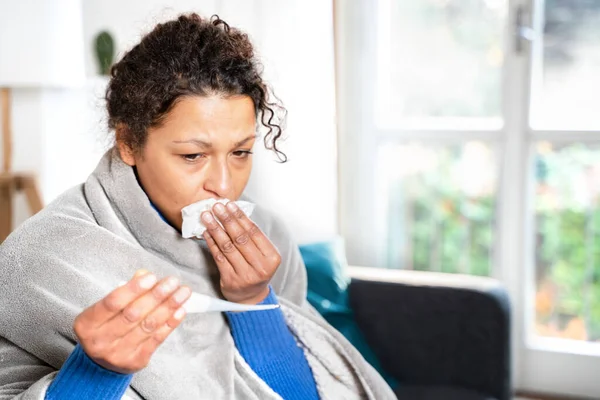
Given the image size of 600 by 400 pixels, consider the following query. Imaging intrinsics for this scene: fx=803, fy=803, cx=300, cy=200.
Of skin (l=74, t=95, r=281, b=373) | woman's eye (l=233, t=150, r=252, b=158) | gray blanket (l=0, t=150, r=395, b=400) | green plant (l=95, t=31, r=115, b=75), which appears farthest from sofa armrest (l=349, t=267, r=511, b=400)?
green plant (l=95, t=31, r=115, b=75)

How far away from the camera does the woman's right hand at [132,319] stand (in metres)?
0.84

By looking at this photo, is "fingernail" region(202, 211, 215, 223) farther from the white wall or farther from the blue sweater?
the white wall

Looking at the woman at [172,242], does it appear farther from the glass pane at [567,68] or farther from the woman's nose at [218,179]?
the glass pane at [567,68]

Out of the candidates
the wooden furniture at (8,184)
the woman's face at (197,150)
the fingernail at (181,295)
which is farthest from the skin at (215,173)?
the wooden furniture at (8,184)

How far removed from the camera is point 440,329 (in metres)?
2.12

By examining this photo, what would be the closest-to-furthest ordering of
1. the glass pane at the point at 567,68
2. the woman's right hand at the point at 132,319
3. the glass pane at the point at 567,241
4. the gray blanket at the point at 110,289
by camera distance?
the woman's right hand at the point at 132,319
the gray blanket at the point at 110,289
the glass pane at the point at 567,68
the glass pane at the point at 567,241

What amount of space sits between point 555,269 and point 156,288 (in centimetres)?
216

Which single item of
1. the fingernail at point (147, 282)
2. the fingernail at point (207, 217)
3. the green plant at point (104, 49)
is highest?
the green plant at point (104, 49)

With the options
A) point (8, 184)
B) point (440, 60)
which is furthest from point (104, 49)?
point (440, 60)

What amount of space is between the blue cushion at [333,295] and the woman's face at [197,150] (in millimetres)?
1018

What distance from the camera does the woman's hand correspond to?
4.00 feet

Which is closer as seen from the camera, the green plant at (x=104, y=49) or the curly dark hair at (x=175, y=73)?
the curly dark hair at (x=175, y=73)

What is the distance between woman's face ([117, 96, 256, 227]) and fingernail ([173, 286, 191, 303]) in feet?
1.12

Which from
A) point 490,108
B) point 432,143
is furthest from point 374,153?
point 490,108
